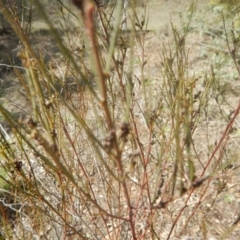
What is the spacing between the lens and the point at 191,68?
4.35 m

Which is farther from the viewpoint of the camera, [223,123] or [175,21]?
[175,21]

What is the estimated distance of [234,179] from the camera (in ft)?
8.80

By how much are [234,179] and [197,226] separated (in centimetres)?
63

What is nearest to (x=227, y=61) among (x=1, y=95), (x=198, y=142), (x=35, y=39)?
(x=198, y=142)

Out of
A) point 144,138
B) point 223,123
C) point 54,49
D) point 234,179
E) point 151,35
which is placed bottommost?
point 234,179

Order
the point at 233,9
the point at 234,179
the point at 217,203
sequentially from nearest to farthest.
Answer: the point at 217,203 → the point at 234,179 → the point at 233,9

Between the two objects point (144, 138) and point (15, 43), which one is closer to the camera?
point (144, 138)

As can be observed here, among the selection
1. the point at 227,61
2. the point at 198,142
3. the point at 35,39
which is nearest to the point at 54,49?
the point at 35,39

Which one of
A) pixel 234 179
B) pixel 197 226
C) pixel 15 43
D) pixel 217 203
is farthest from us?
pixel 15 43

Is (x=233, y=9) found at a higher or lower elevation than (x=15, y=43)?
lower

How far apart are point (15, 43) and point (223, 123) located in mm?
4194

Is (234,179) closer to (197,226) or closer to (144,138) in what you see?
(197,226)

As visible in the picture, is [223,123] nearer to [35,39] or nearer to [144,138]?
[144,138]

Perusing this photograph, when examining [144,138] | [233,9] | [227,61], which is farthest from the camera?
[227,61]
